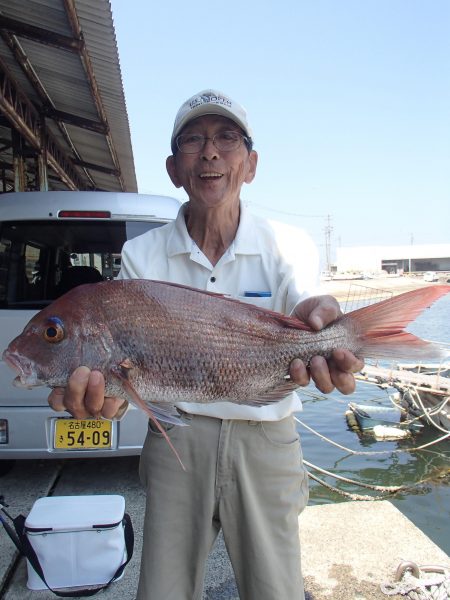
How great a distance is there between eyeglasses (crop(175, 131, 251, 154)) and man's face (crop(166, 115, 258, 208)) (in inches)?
0.7

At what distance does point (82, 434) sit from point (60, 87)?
22.2 feet

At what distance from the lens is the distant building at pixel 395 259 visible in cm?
8581

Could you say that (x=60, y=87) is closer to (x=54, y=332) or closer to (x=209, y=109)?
(x=209, y=109)

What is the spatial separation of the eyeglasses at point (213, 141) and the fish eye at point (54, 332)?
3.46ft

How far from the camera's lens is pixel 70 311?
209 cm

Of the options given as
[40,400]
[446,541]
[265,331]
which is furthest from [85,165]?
[265,331]

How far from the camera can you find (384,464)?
37.6ft

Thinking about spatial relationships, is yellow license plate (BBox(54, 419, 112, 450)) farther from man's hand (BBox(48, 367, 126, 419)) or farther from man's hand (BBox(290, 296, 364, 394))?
man's hand (BBox(290, 296, 364, 394))

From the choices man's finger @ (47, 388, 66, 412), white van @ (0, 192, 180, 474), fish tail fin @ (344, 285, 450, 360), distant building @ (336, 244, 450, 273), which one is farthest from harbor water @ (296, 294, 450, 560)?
distant building @ (336, 244, 450, 273)

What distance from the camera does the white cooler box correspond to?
10.4 feet

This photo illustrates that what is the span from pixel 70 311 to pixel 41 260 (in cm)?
319

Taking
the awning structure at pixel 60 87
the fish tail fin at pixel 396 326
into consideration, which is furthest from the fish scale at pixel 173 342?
the awning structure at pixel 60 87

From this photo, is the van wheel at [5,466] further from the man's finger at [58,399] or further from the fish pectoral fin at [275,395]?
the fish pectoral fin at [275,395]

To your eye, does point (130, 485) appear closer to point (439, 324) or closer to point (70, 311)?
point (70, 311)
